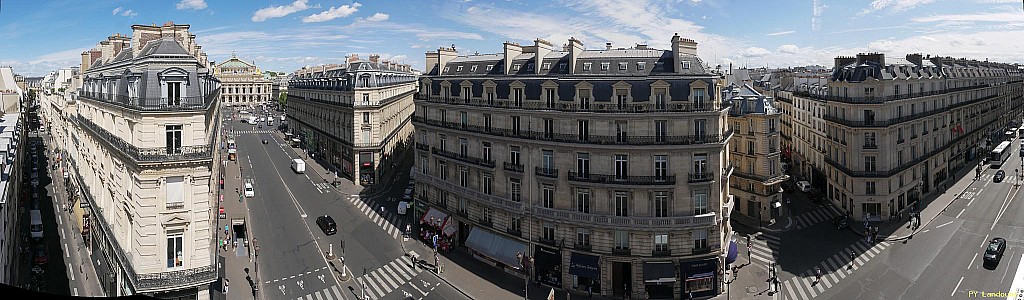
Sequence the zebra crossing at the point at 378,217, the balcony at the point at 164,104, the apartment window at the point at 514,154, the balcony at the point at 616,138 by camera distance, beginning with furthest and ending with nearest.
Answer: the zebra crossing at the point at 378,217
the apartment window at the point at 514,154
the balcony at the point at 616,138
the balcony at the point at 164,104

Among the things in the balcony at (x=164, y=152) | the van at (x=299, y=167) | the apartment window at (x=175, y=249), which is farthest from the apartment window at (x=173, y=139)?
the van at (x=299, y=167)

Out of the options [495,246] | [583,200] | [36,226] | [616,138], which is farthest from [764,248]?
[36,226]

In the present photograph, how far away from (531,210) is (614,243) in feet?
11.4

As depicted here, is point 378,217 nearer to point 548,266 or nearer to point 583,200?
point 548,266

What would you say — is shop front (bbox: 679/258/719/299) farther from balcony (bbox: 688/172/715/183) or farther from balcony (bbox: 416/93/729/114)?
balcony (bbox: 416/93/729/114)

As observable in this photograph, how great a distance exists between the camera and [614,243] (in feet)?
74.6

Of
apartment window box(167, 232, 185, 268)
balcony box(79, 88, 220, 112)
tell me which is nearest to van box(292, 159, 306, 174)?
balcony box(79, 88, 220, 112)

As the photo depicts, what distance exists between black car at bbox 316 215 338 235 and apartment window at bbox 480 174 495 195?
27.2 ft

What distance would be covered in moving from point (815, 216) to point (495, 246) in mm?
19377

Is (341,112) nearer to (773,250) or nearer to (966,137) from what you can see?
(773,250)

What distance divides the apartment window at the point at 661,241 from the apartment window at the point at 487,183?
7215mm

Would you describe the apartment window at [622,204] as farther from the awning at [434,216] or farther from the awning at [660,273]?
the awning at [434,216]

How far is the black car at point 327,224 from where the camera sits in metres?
Answer: 29.9

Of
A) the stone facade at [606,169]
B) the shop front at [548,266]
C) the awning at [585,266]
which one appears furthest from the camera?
the shop front at [548,266]
